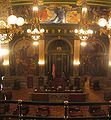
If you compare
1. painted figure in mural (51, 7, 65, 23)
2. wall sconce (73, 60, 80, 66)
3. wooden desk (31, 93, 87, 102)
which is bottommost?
wooden desk (31, 93, 87, 102)

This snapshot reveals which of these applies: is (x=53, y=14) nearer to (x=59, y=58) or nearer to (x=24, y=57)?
(x=59, y=58)

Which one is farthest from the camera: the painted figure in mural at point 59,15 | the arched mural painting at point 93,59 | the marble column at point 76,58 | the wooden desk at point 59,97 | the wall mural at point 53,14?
the arched mural painting at point 93,59

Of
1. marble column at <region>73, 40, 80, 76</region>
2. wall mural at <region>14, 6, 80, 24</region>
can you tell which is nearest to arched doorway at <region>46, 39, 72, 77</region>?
marble column at <region>73, 40, 80, 76</region>

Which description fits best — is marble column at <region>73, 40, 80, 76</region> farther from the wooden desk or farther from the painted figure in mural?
the wooden desk

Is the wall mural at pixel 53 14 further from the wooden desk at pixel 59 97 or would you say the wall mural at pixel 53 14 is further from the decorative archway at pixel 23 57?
the wooden desk at pixel 59 97

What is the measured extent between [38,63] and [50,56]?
1272 millimetres

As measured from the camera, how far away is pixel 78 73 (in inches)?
942

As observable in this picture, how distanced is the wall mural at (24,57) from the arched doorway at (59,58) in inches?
52.1

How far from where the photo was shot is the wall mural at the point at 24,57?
24.0m

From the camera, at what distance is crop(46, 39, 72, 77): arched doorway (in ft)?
79.4

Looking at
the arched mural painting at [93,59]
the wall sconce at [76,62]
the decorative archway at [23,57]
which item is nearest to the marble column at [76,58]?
the wall sconce at [76,62]

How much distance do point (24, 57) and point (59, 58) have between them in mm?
3104

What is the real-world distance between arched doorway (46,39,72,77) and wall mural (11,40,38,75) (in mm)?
1324

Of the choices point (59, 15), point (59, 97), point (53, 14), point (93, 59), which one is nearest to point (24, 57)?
point (53, 14)
